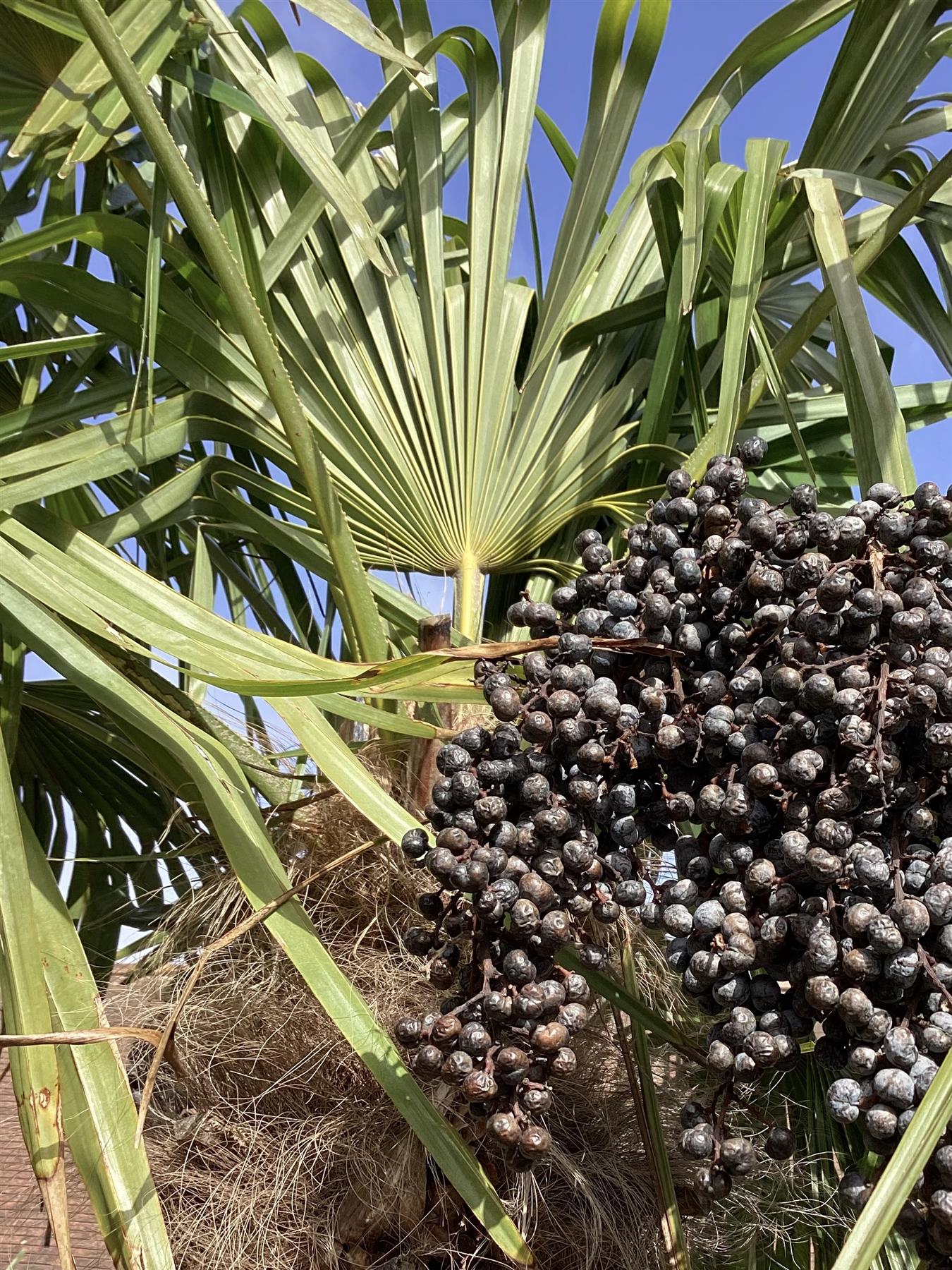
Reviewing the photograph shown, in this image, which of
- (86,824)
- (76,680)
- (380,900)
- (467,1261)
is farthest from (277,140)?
(467,1261)

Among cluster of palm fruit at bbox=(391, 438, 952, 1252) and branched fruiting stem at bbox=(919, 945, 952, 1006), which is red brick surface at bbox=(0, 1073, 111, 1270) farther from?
branched fruiting stem at bbox=(919, 945, 952, 1006)

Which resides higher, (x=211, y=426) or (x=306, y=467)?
(x=211, y=426)

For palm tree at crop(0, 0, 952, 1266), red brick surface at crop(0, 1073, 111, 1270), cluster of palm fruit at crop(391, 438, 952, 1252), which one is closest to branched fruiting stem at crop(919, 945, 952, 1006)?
cluster of palm fruit at crop(391, 438, 952, 1252)

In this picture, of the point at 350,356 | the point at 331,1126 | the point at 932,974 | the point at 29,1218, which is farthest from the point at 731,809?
the point at 29,1218

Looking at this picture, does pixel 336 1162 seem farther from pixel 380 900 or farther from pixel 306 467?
pixel 306 467

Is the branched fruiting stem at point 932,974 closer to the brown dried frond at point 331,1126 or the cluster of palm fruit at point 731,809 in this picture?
the cluster of palm fruit at point 731,809
